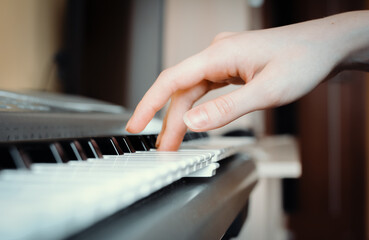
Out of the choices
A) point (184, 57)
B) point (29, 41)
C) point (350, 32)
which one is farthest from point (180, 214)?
point (184, 57)

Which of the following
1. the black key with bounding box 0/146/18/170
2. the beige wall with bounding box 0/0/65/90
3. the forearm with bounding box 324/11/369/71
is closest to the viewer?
the black key with bounding box 0/146/18/170

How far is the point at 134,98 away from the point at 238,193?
0.84 metres

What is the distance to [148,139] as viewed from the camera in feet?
2.04

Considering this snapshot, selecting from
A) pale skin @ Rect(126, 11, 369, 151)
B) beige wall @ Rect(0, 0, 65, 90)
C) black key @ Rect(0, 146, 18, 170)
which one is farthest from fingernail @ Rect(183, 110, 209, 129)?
beige wall @ Rect(0, 0, 65, 90)

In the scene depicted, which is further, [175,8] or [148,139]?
[175,8]

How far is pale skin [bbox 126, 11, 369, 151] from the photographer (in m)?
0.50

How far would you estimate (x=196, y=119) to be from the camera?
1.56 feet

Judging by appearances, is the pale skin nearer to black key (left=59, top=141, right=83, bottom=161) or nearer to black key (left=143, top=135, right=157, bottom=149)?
black key (left=143, top=135, right=157, bottom=149)

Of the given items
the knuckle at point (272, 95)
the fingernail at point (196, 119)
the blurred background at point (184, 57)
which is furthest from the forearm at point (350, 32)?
the blurred background at point (184, 57)

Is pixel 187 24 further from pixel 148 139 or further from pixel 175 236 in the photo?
pixel 175 236

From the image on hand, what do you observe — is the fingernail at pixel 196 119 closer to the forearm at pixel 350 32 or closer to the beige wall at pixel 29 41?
the forearm at pixel 350 32

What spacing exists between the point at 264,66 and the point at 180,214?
0.92 feet

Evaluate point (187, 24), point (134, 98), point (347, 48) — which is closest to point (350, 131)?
point (187, 24)

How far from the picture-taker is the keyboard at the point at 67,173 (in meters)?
0.18
